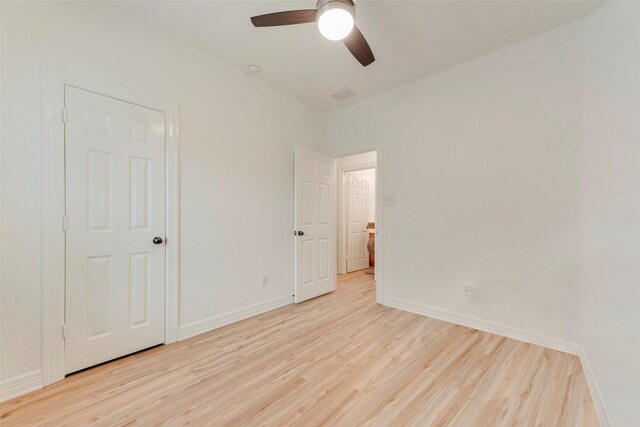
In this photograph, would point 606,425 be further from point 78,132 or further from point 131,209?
point 78,132

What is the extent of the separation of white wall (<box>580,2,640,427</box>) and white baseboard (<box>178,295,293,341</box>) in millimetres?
2743

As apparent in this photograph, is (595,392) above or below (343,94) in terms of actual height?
below

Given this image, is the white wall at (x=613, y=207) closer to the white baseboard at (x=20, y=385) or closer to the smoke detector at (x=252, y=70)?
the smoke detector at (x=252, y=70)

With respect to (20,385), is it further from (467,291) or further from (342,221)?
(342,221)

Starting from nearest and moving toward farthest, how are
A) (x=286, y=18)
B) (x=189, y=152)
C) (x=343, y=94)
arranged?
1. (x=286, y=18)
2. (x=189, y=152)
3. (x=343, y=94)

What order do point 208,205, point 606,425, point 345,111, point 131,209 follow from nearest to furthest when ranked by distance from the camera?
point 606,425 → point 131,209 → point 208,205 → point 345,111

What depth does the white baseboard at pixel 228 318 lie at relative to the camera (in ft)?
7.75

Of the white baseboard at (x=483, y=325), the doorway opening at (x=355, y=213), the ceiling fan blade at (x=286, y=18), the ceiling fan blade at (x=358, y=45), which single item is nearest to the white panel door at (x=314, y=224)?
the white baseboard at (x=483, y=325)

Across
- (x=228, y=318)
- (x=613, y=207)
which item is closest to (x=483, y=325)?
(x=613, y=207)

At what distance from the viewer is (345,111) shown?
144 inches

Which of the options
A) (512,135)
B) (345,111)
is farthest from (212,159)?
(512,135)

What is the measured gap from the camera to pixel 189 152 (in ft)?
7.84

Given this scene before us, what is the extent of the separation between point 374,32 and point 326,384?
282 centimetres

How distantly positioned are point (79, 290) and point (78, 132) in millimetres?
1133
